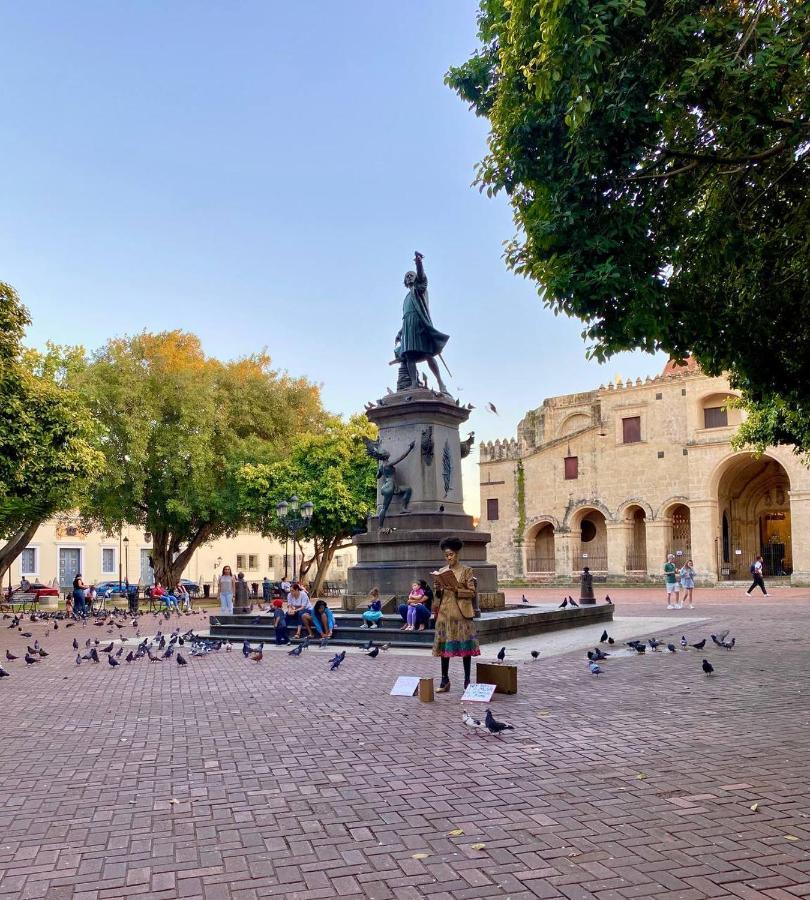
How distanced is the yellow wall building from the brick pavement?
33.8 metres

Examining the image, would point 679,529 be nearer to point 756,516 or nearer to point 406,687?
point 756,516

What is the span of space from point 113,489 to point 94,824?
1181 inches

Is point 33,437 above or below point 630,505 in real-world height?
above

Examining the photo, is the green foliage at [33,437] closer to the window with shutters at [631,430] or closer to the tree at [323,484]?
the tree at [323,484]

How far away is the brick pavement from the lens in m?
4.21

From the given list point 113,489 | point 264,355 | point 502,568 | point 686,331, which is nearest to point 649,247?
point 686,331

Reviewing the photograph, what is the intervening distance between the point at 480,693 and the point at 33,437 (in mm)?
18287

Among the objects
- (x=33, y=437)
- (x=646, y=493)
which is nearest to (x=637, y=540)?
(x=646, y=493)

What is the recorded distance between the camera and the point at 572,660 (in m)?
12.7

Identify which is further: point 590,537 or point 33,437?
point 590,537

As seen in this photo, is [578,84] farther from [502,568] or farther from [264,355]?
[502,568]

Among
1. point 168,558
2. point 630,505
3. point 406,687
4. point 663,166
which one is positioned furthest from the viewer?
point 630,505

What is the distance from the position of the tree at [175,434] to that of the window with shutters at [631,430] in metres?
22.0

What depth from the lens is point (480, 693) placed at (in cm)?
878
